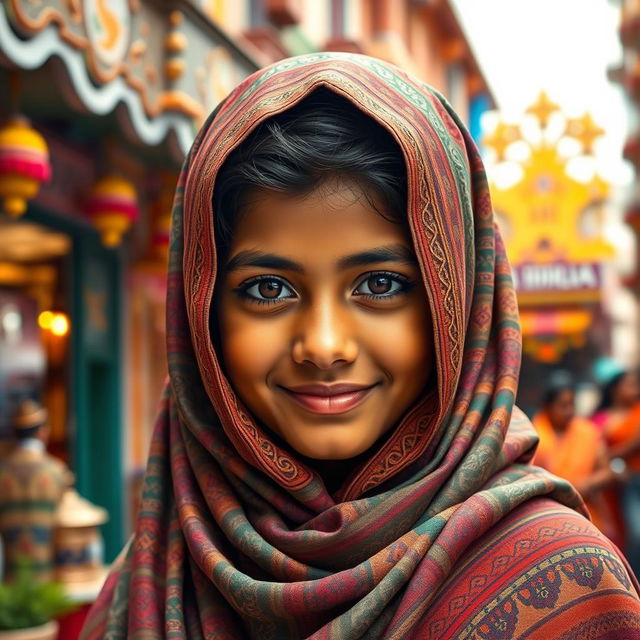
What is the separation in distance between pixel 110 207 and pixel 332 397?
453 cm

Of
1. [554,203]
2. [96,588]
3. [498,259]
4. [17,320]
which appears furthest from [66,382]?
[554,203]

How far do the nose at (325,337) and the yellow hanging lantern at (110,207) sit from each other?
176 inches

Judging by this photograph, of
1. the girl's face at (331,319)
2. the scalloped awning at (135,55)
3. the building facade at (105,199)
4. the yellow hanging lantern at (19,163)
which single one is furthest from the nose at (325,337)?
the yellow hanging lantern at (19,163)

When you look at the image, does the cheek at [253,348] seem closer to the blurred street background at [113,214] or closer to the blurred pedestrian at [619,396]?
the blurred street background at [113,214]

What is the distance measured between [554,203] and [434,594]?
37.2ft

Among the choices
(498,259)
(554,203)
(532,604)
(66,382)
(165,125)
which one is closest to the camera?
(532,604)

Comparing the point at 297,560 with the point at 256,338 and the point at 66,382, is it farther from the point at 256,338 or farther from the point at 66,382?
the point at 66,382

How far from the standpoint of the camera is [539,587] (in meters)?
1.15

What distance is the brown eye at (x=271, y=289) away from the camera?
4.10 feet

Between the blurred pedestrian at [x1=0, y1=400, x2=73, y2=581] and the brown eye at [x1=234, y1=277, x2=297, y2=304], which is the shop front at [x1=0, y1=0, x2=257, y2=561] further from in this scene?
the brown eye at [x1=234, y1=277, x2=297, y2=304]

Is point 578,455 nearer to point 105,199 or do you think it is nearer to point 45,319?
point 105,199

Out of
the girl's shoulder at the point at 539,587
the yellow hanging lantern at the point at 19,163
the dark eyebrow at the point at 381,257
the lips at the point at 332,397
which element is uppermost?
the yellow hanging lantern at the point at 19,163

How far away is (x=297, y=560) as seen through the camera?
3.98 feet

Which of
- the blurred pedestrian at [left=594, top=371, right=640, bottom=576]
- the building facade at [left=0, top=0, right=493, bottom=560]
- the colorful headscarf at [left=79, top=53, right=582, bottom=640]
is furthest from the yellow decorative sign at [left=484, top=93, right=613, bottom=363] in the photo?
the colorful headscarf at [left=79, top=53, right=582, bottom=640]
